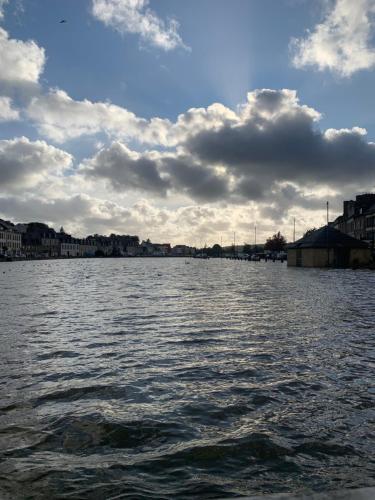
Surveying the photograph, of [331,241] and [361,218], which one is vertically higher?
[361,218]

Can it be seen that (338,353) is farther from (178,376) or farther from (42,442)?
(42,442)

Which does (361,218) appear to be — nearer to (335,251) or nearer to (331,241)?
(331,241)

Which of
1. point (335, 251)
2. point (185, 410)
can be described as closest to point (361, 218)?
point (335, 251)

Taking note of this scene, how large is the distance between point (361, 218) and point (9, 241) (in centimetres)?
12700

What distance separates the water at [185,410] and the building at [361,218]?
83.9 metres

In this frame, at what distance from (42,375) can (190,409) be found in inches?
157

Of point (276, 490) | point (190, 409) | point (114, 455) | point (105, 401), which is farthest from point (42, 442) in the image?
point (276, 490)

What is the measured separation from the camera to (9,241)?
167750 millimetres

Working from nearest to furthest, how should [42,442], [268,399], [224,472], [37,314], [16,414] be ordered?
[224,472]
[42,442]
[16,414]
[268,399]
[37,314]

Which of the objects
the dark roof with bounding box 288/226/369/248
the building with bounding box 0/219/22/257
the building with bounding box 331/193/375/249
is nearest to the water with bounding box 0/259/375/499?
the dark roof with bounding box 288/226/369/248

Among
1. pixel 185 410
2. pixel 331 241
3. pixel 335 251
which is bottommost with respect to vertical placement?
pixel 185 410

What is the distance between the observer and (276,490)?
4887mm

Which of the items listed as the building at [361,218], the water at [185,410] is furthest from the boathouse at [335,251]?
the water at [185,410]

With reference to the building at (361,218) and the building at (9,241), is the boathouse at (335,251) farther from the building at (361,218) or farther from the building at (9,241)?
the building at (9,241)
